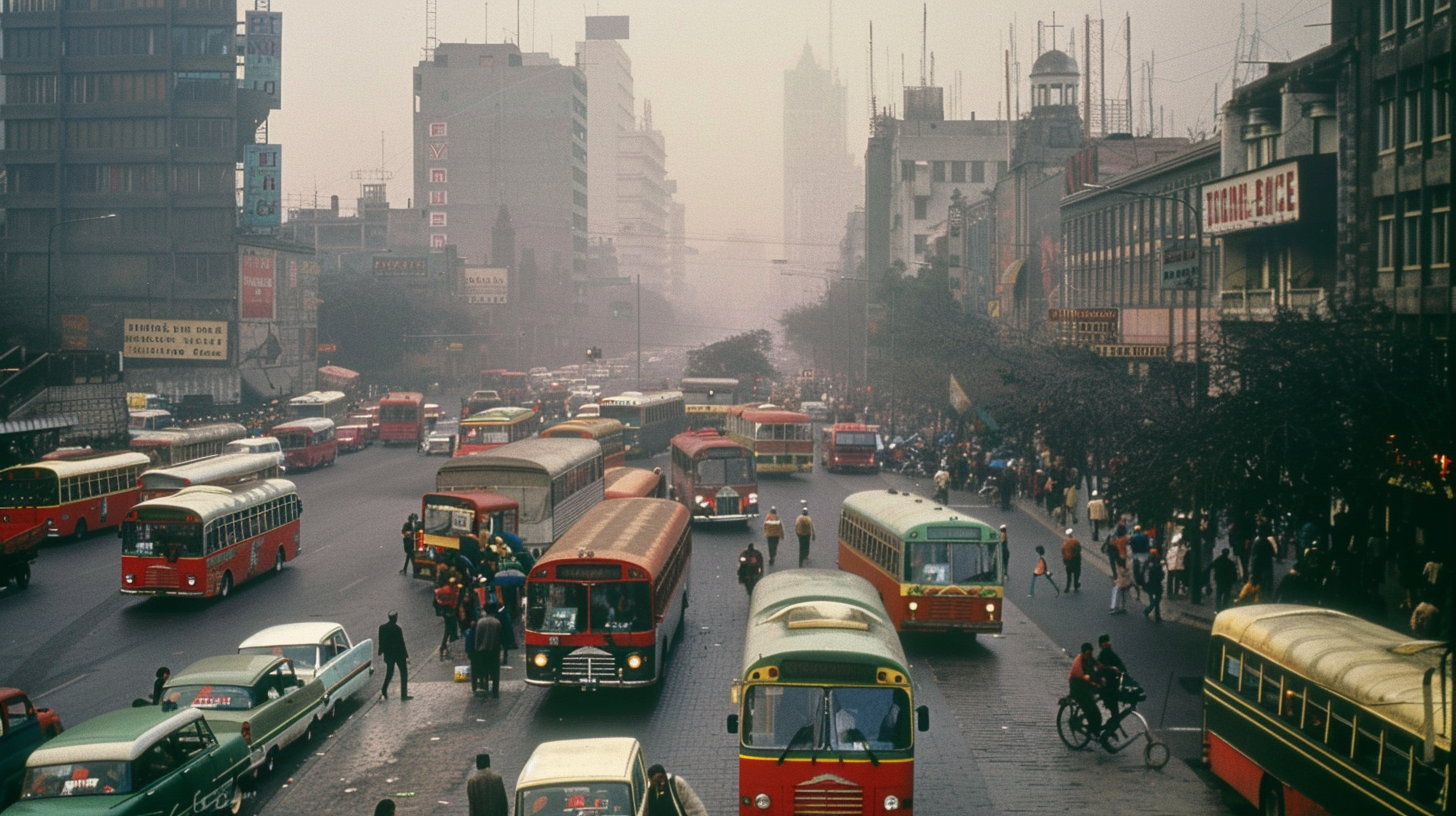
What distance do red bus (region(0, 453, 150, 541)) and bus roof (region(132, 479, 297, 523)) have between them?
8.20 meters

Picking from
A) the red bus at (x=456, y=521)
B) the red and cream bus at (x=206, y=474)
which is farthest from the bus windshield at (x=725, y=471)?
the red and cream bus at (x=206, y=474)

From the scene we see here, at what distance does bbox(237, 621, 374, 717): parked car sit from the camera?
822 inches

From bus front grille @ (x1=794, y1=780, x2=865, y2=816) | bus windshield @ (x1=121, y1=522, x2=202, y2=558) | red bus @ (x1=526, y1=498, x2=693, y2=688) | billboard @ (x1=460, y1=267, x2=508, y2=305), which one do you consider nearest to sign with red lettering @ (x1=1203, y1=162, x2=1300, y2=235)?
red bus @ (x1=526, y1=498, x2=693, y2=688)

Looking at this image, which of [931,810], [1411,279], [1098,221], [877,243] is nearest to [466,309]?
[877,243]

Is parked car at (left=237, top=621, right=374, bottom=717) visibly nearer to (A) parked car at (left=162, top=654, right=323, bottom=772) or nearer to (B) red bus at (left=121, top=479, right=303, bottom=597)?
(A) parked car at (left=162, top=654, right=323, bottom=772)

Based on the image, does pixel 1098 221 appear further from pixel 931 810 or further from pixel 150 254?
pixel 150 254

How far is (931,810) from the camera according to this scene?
1653 cm

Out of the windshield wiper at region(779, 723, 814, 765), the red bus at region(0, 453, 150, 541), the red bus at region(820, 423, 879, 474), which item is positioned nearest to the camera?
the windshield wiper at region(779, 723, 814, 765)

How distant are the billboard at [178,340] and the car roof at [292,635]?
6706 cm

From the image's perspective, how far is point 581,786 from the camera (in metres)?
13.1

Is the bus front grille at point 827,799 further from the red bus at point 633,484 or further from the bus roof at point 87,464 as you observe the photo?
the bus roof at point 87,464

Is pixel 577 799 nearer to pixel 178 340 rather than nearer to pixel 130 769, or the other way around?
pixel 130 769

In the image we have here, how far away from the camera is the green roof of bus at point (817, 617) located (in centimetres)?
1459

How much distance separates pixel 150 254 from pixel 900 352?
5320 centimetres
